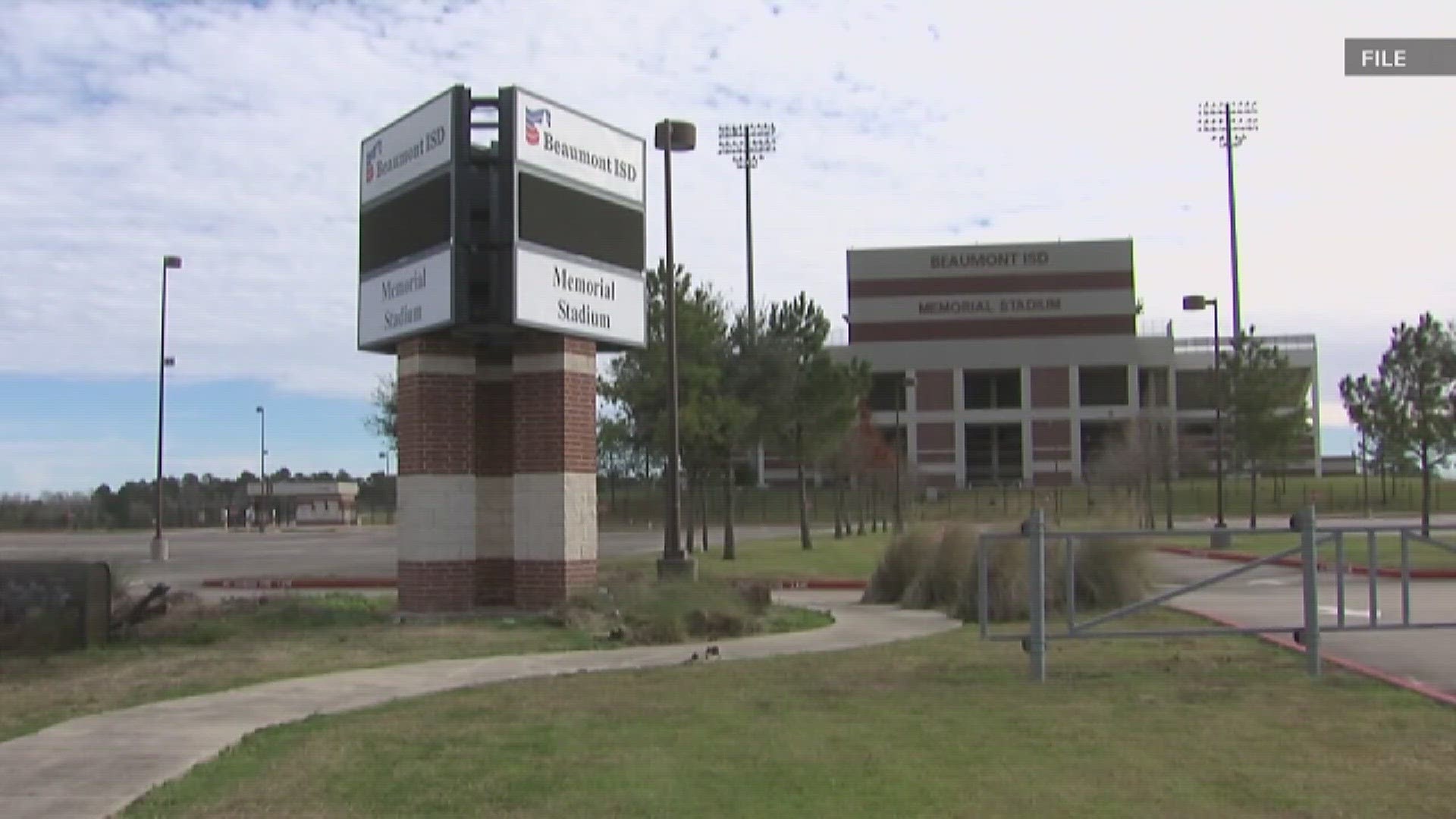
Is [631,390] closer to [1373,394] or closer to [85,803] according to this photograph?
[1373,394]

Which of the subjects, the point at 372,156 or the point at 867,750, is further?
the point at 372,156

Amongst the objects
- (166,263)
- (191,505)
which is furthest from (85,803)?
(191,505)

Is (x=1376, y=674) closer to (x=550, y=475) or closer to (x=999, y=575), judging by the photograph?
(x=999, y=575)

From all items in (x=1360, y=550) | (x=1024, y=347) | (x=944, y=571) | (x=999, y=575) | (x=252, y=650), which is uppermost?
(x=1024, y=347)

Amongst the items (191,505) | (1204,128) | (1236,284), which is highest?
(1204,128)

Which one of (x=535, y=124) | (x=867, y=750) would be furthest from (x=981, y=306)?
(x=867, y=750)

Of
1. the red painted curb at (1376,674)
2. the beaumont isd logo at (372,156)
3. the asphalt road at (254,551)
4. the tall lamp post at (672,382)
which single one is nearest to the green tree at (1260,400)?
the asphalt road at (254,551)

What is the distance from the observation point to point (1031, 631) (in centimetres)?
1073

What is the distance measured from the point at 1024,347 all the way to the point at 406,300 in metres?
75.5

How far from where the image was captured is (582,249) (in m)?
17.5

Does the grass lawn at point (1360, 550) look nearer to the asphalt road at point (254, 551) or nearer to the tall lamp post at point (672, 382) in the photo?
the tall lamp post at point (672, 382)

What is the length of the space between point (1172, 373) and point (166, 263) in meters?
68.5

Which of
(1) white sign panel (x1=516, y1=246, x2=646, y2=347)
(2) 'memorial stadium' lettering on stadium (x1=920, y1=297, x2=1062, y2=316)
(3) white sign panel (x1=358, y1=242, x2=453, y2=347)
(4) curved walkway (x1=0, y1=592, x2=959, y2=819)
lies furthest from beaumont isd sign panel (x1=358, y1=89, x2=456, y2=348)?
(2) 'memorial stadium' lettering on stadium (x1=920, y1=297, x2=1062, y2=316)

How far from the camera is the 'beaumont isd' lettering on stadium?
16812 millimetres
